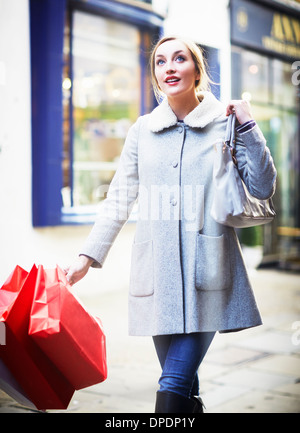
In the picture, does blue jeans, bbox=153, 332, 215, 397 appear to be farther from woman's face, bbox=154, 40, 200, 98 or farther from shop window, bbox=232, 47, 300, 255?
shop window, bbox=232, 47, 300, 255

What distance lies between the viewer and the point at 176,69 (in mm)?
2848

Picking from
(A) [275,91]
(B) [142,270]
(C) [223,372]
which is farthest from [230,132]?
(A) [275,91]

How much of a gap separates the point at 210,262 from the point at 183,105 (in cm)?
69

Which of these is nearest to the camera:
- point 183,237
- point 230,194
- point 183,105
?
point 230,194

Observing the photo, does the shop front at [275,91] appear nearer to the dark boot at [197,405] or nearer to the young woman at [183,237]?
the young woman at [183,237]

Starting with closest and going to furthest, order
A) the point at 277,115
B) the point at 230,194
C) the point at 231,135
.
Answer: the point at 230,194 < the point at 231,135 < the point at 277,115

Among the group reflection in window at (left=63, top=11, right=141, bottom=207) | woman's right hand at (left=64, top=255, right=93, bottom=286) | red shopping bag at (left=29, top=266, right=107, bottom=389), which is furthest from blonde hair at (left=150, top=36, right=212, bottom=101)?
reflection in window at (left=63, top=11, right=141, bottom=207)

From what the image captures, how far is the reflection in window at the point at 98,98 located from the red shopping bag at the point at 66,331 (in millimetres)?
5506

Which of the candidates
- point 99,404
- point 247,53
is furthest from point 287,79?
point 99,404

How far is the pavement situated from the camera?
4.25 m

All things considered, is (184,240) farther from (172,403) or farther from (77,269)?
(172,403)

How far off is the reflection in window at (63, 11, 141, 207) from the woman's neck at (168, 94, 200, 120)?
17.3ft

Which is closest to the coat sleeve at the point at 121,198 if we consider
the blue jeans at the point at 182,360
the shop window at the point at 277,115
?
the blue jeans at the point at 182,360

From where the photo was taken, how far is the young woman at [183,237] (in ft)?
9.00
